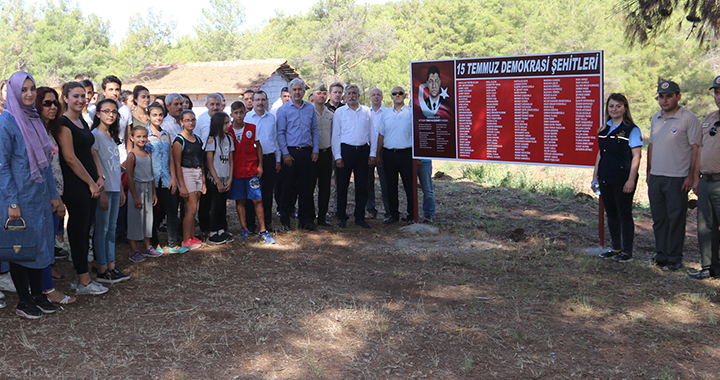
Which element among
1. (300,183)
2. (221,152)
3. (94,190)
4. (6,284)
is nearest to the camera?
(94,190)

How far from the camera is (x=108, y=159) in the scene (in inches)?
219

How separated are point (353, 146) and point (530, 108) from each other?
2498 mm

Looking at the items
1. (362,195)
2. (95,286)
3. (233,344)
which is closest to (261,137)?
(362,195)

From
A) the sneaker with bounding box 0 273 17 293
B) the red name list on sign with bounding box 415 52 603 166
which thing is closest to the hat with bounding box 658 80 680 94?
the red name list on sign with bounding box 415 52 603 166

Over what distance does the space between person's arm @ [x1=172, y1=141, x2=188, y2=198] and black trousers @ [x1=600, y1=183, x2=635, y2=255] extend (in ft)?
15.6

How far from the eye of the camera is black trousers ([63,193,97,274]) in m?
5.18

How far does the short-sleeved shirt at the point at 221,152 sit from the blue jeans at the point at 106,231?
168 cm

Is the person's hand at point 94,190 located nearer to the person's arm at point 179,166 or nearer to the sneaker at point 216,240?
the person's arm at point 179,166

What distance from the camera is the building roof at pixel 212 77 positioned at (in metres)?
34.2

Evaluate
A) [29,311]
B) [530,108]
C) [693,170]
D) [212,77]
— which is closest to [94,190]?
[29,311]

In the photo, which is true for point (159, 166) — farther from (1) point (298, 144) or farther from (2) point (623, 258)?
(2) point (623, 258)

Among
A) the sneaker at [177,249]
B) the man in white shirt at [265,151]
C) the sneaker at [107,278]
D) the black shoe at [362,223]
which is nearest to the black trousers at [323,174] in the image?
the black shoe at [362,223]

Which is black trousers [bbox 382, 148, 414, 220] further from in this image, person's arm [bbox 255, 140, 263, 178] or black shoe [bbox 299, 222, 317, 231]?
person's arm [bbox 255, 140, 263, 178]

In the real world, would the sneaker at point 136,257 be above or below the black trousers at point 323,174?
below
